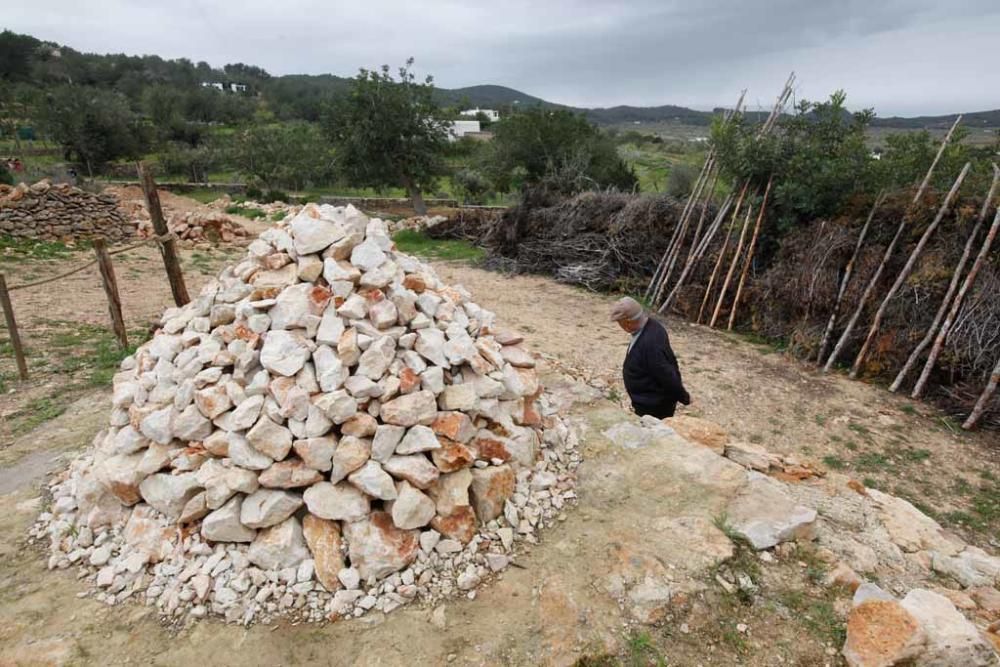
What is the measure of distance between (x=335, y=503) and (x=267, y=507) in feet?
1.07

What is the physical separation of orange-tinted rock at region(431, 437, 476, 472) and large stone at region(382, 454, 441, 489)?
0.17 feet

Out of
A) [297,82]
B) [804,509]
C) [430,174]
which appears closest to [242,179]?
[430,174]

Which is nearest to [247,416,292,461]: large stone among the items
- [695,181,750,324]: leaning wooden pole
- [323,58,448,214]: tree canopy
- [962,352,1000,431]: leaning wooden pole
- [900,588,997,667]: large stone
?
[900,588,997,667]: large stone

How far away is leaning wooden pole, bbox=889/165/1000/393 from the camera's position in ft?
19.1

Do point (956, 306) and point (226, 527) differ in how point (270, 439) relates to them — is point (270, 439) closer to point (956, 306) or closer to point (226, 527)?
point (226, 527)

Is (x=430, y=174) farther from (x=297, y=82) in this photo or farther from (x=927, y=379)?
(x=297, y=82)

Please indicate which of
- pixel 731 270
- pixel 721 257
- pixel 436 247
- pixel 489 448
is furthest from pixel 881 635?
pixel 436 247

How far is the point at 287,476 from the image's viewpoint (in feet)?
8.53

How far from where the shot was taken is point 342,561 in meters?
2.54

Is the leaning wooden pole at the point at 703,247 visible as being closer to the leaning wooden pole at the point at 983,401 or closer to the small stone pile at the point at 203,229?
the leaning wooden pole at the point at 983,401

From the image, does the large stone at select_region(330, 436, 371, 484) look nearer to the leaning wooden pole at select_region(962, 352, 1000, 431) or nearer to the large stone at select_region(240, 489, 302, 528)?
the large stone at select_region(240, 489, 302, 528)

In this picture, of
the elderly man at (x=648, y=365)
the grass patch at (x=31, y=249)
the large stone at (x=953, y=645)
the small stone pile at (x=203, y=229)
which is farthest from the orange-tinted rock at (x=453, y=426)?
the small stone pile at (x=203, y=229)

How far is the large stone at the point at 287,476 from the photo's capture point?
2.59 m

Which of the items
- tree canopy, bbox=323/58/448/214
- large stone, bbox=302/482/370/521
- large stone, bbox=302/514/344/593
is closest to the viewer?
large stone, bbox=302/514/344/593
